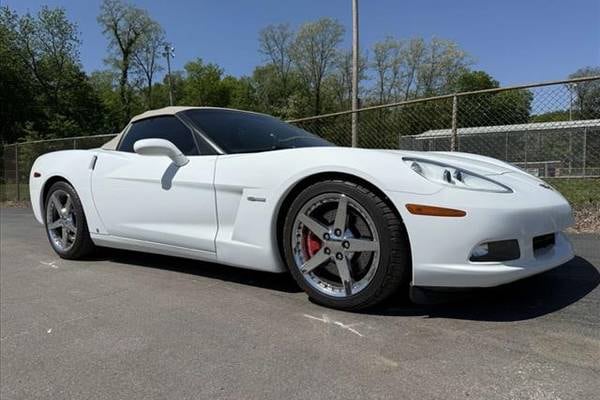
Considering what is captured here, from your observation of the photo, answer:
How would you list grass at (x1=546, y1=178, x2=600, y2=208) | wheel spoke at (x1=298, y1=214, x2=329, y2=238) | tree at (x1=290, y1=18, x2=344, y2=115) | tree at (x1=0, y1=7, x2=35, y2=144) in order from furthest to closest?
tree at (x1=290, y1=18, x2=344, y2=115), tree at (x1=0, y1=7, x2=35, y2=144), grass at (x1=546, y1=178, x2=600, y2=208), wheel spoke at (x1=298, y1=214, x2=329, y2=238)

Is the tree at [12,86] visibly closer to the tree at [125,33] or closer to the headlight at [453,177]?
the tree at [125,33]

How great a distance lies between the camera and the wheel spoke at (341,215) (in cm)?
265

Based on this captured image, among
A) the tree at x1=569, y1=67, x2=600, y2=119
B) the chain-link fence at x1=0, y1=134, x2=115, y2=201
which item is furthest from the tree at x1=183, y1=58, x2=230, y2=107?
the tree at x1=569, y1=67, x2=600, y2=119

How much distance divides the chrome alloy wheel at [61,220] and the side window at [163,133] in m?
0.77

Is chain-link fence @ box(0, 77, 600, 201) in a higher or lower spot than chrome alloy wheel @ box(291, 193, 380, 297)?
higher

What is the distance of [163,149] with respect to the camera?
336cm

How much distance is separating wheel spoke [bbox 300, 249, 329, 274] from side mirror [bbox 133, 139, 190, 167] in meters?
1.17

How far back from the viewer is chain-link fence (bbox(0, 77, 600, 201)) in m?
6.79

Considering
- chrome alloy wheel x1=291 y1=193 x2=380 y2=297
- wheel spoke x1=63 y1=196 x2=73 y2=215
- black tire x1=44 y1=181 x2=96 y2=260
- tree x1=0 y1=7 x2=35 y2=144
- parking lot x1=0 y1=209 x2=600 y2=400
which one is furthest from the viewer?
tree x1=0 y1=7 x2=35 y2=144

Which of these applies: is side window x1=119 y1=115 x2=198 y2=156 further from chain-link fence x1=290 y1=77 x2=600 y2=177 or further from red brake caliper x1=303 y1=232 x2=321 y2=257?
chain-link fence x1=290 y1=77 x2=600 y2=177

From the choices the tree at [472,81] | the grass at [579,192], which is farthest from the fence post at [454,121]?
the tree at [472,81]

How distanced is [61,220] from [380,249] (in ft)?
10.5

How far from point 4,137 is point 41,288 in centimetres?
3906

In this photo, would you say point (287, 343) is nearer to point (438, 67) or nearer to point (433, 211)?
point (433, 211)
